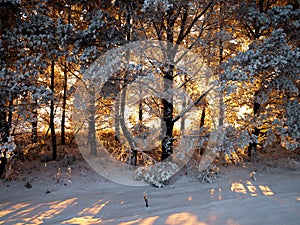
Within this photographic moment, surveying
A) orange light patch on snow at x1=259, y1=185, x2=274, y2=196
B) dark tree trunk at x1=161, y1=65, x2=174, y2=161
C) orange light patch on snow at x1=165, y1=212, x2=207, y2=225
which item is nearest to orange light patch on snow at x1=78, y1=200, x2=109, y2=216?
orange light patch on snow at x1=165, y1=212, x2=207, y2=225

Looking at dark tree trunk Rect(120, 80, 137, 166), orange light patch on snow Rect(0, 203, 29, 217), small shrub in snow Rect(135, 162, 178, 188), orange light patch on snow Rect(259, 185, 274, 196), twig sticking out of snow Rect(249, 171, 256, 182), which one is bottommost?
orange light patch on snow Rect(259, 185, 274, 196)

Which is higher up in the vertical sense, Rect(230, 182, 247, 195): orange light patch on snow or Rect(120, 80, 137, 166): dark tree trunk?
Rect(120, 80, 137, 166): dark tree trunk

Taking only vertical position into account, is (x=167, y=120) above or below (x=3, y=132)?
above

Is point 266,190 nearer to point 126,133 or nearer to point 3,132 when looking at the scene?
point 126,133

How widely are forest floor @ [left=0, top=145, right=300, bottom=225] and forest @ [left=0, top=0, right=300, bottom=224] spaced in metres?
0.46

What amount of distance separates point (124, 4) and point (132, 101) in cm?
284

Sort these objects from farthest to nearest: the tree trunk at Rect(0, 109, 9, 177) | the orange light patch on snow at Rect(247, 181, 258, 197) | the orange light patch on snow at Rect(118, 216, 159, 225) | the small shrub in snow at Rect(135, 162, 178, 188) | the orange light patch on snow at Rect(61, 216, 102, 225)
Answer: the small shrub in snow at Rect(135, 162, 178, 188), the tree trunk at Rect(0, 109, 9, 177), the orange light patch on snow at Rect(247, 181, 258, 197), the orange light patch on snow at Rect(61, 216, 102, 225), the orange light patch on snow at Rect(118, 216, 159, 225)

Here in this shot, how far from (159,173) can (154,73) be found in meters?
2.81

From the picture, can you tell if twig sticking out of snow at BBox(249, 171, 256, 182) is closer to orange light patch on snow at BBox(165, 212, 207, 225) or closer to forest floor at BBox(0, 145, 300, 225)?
forest floor at BBox(0, 145, 300, 225)

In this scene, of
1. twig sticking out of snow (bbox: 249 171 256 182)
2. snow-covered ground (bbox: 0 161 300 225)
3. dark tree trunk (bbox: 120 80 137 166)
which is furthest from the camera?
dark tree trunk (bbox: 120 80 137 166)

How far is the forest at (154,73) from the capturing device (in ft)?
23.6

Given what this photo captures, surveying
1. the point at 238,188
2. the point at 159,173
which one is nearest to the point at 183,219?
the point at 159,173

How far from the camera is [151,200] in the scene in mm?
6602

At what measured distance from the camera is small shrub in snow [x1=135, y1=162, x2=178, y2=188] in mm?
7797
